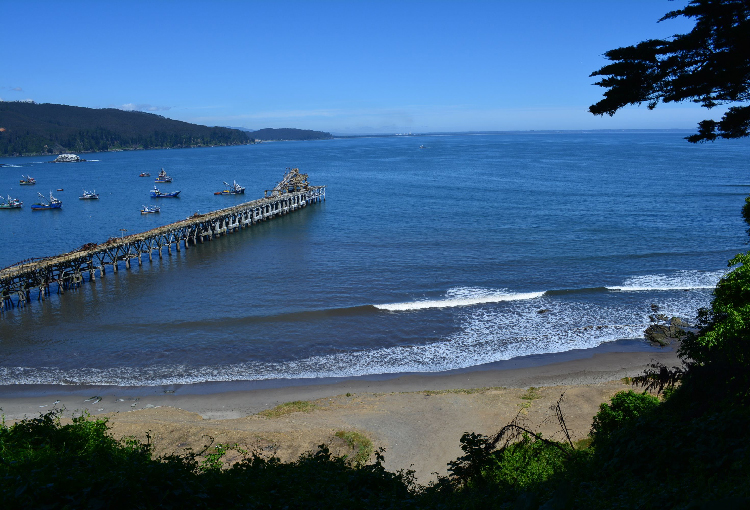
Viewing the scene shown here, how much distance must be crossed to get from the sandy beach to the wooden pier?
13.4 meters

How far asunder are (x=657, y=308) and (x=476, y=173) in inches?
3038

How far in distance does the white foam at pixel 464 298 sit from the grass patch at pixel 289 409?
11.2 meters

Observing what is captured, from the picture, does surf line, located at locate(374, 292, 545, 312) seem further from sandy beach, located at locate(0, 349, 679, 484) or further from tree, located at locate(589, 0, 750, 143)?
tree, located at locate(589, 0, 750, 143)

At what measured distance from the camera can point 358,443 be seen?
17.0 metres

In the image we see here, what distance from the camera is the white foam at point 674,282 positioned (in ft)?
108

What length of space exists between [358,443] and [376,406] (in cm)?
304

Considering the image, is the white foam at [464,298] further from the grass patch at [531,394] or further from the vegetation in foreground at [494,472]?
the vegetation in foreground at [494,472]

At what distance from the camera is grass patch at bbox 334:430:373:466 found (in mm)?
15906

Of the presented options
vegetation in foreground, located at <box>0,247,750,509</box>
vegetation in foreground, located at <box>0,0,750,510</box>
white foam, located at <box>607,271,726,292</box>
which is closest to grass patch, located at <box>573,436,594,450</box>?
vegetation in foreground, located at <box>0,247,750,509</box>

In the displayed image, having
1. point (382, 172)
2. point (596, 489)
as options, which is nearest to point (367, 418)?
point (596, 489)

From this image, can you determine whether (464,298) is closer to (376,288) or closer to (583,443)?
(376,288)

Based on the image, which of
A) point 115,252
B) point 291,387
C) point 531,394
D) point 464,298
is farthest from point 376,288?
point 115,252

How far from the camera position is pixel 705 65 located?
342 inches

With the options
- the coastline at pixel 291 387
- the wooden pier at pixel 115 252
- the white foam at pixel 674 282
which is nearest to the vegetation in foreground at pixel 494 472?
the coastline at pixel 291 387
